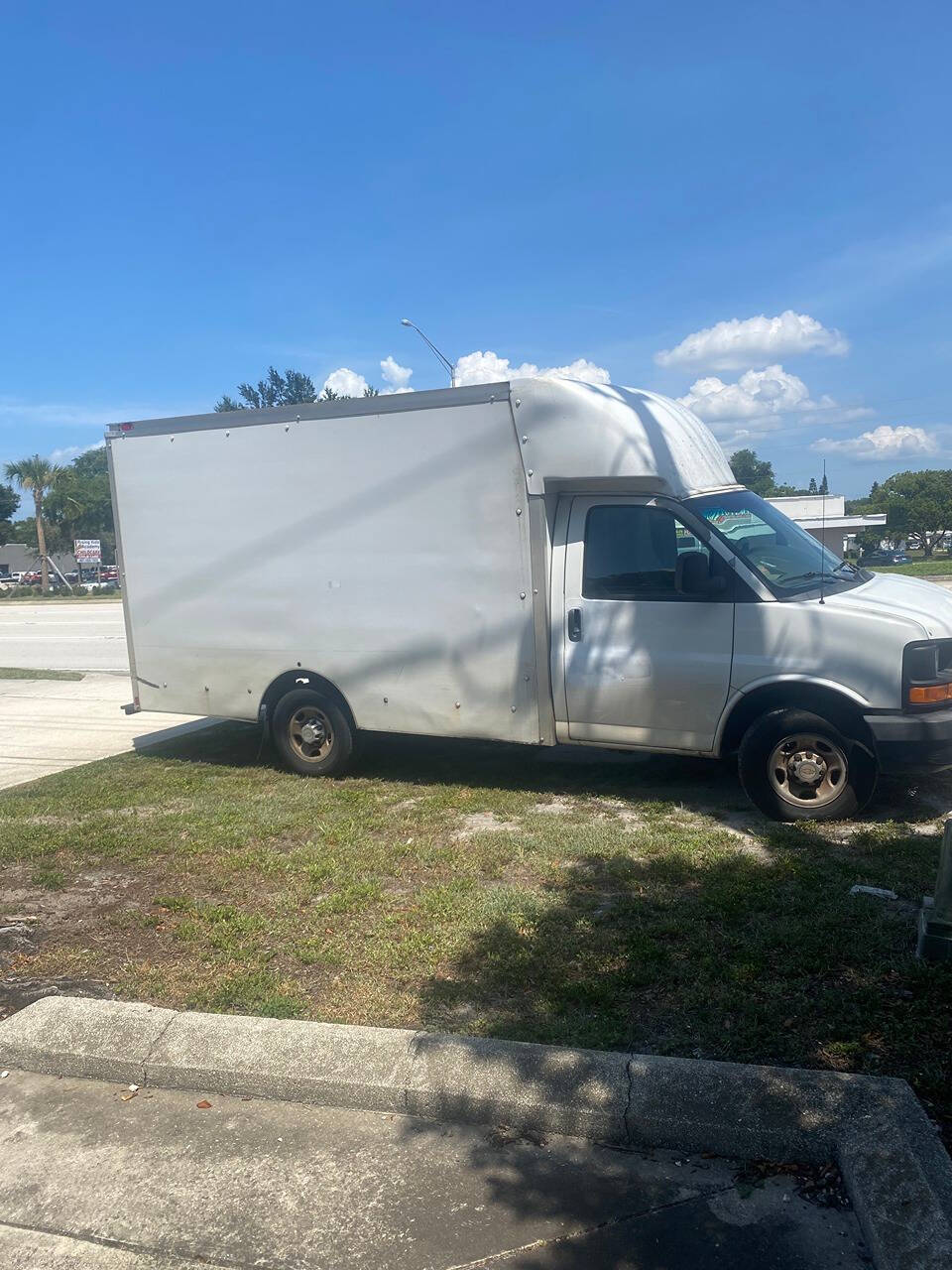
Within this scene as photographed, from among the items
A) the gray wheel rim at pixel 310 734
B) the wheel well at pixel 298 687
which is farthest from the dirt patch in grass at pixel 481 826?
the gray wheel rim at pixel 310 734

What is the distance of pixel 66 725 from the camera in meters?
11.4

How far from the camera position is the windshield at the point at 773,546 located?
6.40m

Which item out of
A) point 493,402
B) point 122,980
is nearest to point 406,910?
point 122,980

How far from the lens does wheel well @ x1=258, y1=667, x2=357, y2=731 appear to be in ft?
25.5

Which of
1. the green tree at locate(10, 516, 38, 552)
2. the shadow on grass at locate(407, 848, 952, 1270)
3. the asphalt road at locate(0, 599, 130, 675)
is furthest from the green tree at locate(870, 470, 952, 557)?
the green tree at locate(10, 516, 38, 552)

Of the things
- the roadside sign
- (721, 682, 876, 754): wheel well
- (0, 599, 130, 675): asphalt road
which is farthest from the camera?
the roadside sign

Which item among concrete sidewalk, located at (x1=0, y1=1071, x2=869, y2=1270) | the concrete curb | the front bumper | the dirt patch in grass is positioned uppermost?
the front bumper

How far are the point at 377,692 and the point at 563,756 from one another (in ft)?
5.93

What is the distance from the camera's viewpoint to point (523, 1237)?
292 cm

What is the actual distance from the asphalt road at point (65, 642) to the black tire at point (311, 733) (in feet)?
Answer: 21.7

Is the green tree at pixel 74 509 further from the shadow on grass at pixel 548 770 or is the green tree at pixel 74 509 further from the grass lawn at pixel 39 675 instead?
the shadow on grass at pixel 548 770

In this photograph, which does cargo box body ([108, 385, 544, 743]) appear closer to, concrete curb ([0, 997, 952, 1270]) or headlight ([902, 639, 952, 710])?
headlight ([902, 639, 952, 710])

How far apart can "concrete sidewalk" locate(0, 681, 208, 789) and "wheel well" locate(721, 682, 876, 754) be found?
591cm

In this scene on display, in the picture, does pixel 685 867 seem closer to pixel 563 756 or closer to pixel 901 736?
pixel 901 736
